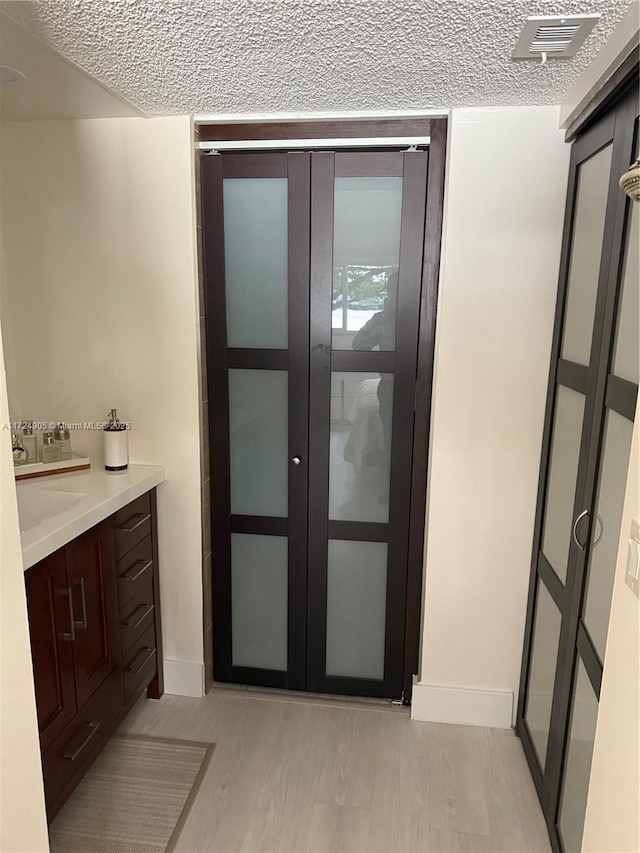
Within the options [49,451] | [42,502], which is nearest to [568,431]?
[42,502]

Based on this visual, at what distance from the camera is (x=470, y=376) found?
2.18m

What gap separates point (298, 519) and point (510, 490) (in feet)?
2.75

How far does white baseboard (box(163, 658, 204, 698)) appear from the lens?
2.54 meters

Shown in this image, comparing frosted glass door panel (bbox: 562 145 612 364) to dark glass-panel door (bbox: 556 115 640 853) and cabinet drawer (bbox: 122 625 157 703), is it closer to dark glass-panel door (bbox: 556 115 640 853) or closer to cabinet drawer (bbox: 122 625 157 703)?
dark glass-panel door (bbox: 556 115 640 853)

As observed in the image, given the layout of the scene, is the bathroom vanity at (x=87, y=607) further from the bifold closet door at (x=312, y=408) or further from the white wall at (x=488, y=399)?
the white wall at (x=488, y=399)

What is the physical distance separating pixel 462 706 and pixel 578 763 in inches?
30.8

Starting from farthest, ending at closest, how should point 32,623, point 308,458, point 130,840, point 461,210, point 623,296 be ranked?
point 308,458 < point 461,210 < point 130,840 < point 32,623 < point 623,296

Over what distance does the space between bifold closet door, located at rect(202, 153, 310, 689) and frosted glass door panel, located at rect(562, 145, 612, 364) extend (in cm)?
93

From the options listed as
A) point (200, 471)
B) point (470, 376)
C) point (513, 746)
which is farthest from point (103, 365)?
point (513, 746)

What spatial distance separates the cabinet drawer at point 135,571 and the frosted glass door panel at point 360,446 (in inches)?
29.4

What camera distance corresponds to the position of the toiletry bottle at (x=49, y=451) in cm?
232

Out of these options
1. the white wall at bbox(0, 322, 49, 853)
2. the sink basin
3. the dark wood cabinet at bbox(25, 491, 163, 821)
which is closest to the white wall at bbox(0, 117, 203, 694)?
the dark wood cabinet at bbox(25, 491, 163, 821)

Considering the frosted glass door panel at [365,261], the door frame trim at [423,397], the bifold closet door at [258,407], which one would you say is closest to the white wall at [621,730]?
the door frame trim at [423,397]

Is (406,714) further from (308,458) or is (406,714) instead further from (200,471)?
(200,471)
